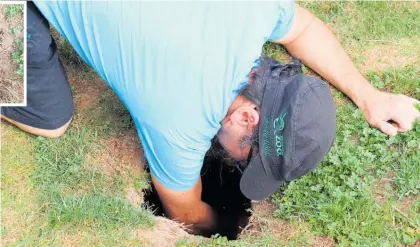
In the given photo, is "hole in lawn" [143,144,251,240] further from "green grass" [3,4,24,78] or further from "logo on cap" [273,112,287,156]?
"green grass" [3,4,24,78]

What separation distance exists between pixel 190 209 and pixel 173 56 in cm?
107

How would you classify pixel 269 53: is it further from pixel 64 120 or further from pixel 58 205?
Answer: pixel 58 205

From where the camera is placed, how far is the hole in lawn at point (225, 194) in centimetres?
393

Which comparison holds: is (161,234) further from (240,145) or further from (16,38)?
(16,38)

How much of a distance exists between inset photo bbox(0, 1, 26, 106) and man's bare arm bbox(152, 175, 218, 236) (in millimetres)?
942

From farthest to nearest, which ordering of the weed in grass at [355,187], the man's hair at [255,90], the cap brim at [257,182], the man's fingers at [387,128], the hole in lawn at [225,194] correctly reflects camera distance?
the hole in lawn at [225,194] → the man's fingers at [387,128] → the weed in grass at [355,187] → the cap brim at [257,182] → the man's hair at [255,90]

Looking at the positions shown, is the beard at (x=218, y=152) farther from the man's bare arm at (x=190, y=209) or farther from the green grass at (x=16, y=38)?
the green grass at (x=16, y=38)

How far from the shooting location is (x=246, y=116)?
2.87 metres

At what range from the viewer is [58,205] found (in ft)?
10.5

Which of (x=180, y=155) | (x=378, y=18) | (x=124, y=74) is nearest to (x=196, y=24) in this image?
(x=124, y=74)

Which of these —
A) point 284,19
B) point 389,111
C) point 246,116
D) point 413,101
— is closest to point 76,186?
point 246,116

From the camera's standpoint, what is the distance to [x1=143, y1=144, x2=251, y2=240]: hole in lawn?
12.9 ft

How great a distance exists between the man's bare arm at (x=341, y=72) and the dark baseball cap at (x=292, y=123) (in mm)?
767

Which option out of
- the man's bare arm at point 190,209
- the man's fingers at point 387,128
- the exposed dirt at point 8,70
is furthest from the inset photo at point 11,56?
the man's fingers at point 387,128
